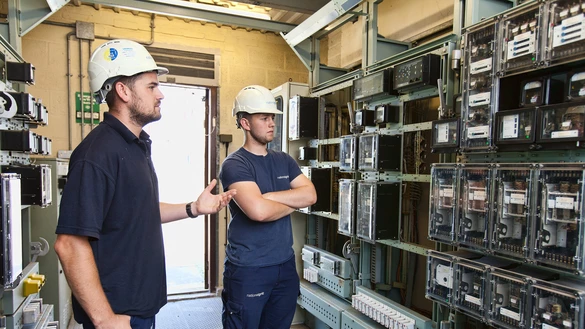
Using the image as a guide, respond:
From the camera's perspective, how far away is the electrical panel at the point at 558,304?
1.26 metres

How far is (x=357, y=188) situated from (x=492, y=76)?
3.58ft

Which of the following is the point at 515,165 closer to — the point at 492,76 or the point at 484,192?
the point at 484,192

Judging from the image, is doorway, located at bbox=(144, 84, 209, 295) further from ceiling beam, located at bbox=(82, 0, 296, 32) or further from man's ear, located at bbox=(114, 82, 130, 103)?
man's ear, located at bbox=(114, 82, 130, 103)

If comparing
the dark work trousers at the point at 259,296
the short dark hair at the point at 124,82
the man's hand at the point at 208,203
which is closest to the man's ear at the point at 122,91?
the short dark hair at the point at 124,82

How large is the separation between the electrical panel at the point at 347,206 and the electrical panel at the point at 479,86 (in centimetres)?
91

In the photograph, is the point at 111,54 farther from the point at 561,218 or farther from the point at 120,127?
the point at 561,218

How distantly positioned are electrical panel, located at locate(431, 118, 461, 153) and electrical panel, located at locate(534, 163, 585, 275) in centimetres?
41

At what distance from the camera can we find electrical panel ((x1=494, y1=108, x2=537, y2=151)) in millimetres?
1417

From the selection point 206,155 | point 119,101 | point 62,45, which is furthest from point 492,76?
point 62,45

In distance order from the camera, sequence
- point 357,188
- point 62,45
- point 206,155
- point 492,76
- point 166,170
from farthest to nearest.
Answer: point 166,170 → point 206,155 → point 62,45 → point 357,188 → point 492,76

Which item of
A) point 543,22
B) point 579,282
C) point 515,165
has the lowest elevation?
point 579,282

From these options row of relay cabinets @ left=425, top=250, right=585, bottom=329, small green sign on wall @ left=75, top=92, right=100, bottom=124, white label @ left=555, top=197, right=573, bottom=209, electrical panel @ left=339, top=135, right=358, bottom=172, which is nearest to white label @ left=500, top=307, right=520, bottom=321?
row of relay cabinets @ left=425, top=250, right=585, bottom=329

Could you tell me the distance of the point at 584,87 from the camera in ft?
4.27

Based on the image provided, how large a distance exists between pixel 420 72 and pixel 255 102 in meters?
0.86
